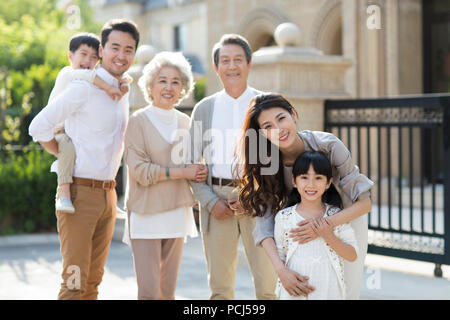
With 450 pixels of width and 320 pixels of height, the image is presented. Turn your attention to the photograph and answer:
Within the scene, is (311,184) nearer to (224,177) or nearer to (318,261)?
(318,261)

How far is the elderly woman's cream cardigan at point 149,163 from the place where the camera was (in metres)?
4.55

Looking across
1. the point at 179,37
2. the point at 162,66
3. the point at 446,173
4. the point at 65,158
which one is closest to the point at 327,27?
the point at 446,173

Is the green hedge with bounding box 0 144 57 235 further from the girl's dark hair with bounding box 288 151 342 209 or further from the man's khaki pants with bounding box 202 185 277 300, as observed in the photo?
the girl's dark hair with bounding box 288 151 342 209

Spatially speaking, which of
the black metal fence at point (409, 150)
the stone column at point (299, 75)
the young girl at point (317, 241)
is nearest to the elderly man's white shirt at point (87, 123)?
the young girl at point (317, 241)

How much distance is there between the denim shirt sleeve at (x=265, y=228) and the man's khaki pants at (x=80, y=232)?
120cm

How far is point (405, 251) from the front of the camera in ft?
23.2

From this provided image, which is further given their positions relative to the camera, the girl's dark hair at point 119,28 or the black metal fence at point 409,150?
the black metal fence at point 409,150

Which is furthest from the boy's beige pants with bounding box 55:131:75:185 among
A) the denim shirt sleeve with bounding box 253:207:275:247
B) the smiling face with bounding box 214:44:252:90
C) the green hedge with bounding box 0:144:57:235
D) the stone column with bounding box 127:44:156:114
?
the green hedge with bounding box 0:144:57:235

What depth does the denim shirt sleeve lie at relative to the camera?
3.71 m

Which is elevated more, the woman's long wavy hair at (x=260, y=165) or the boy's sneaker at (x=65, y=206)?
the woman's long wavy hair at (x=260, y=165)

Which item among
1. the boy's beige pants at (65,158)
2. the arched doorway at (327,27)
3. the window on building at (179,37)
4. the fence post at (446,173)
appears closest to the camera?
the boy's beige pants at (65,158)

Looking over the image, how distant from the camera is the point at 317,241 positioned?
139 inches

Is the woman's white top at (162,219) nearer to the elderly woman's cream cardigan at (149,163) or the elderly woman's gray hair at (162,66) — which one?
the elderly woman's cream cardigan at (149,163)

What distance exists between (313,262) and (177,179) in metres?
1.45
